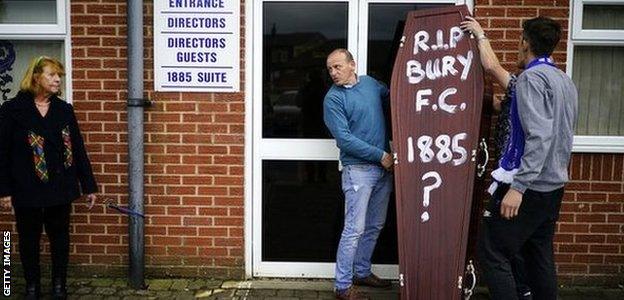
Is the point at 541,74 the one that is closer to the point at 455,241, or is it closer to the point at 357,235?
the point at 455,241

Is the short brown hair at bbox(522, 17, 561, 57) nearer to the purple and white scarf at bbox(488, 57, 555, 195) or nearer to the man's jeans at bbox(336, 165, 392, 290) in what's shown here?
the purple and white scarf at bbox(488, 57, 555, 195)

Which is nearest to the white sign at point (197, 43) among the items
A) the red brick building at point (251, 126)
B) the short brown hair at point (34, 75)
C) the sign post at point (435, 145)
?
the red brick building at point (251, 126)

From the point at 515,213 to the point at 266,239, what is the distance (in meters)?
2.03

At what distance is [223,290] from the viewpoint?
4461mm

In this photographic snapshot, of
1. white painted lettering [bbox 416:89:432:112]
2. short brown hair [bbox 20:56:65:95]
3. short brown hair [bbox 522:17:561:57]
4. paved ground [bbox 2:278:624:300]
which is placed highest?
short brown hair [bbox 522:17:561:57]

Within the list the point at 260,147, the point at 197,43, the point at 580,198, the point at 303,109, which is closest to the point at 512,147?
the point at 580,198

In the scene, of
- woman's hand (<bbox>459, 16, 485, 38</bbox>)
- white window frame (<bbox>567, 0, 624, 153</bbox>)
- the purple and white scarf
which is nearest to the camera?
the purple and white scarf

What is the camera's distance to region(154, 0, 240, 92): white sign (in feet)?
14.4

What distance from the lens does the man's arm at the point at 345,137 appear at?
396 cm

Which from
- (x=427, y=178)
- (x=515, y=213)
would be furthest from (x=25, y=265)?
(x=515, y=213)

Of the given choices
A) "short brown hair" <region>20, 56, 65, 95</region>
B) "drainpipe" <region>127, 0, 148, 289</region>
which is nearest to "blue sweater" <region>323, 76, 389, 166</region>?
"drainpipe" <region>127, 0, 148, 289</region>

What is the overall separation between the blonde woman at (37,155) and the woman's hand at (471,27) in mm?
2570

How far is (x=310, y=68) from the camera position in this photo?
4547 millimetres

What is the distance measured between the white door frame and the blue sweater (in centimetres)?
43
